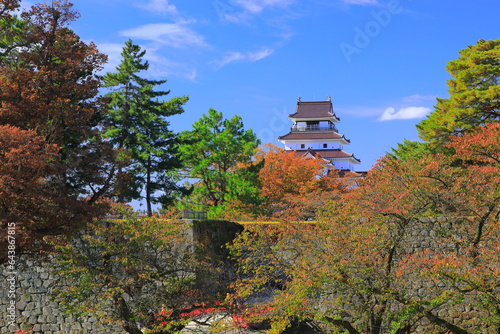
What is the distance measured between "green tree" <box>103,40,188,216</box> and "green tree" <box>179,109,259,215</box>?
163cm

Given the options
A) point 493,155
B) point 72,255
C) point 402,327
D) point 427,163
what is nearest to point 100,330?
point 72,255

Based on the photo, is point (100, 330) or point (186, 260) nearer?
point (186, 260)

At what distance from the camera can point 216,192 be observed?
2594cm

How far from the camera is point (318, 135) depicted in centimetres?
5228

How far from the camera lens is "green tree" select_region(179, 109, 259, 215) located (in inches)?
1016

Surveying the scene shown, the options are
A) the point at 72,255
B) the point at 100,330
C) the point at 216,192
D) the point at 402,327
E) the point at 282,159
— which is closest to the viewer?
the point at 402,327

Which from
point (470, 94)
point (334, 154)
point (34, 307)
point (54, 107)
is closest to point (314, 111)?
point (334, 154)

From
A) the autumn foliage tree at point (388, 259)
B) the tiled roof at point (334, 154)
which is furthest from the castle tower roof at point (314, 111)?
the autumn foliage tree at point (388, 259)

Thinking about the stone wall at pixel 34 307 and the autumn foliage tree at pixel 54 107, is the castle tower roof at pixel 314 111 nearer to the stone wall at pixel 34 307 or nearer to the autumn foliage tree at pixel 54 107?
the stone wall at pixel 34 307

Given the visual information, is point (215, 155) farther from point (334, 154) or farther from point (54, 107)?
point (334, 154)

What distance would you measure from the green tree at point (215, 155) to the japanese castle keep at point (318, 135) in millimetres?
24410

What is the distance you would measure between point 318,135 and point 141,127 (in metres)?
30.6

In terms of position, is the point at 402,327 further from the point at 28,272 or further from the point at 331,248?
the point at 28,272

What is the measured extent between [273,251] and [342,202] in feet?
6.23
